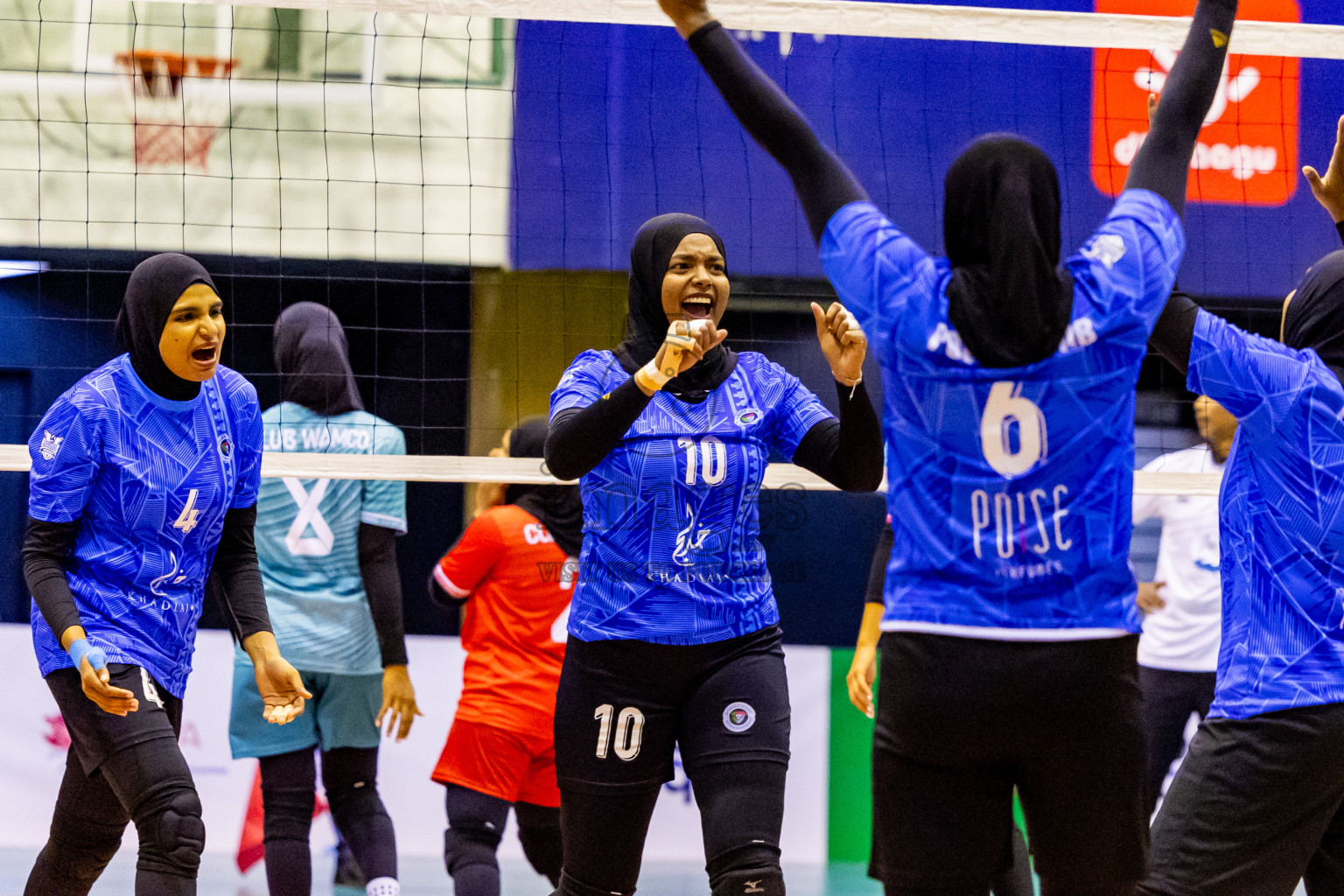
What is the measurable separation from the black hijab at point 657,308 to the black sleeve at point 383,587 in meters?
1.93

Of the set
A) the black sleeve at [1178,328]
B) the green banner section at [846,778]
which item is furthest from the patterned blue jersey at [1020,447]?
the green banner section at [846,778]

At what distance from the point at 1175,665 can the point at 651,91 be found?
4106 mm

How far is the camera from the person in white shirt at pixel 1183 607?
549 cm

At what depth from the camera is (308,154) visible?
27.2 feet

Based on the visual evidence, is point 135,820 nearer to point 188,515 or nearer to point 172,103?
point 188,515

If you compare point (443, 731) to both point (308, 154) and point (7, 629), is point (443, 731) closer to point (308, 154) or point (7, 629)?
point (7, 629)

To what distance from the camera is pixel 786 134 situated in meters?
2.30

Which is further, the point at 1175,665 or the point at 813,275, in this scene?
the point at 813,275

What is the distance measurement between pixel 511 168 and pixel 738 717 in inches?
213

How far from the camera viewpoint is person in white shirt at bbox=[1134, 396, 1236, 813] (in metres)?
5.49

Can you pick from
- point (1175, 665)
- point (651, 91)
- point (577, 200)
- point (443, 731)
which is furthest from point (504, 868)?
point (651, 91)

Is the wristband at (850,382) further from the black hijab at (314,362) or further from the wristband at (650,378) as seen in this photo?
the black hijab at (314,362)

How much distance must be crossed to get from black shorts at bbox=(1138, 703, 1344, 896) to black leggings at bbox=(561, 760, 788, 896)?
787 millimetres

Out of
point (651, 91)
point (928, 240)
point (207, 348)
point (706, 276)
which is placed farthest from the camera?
point (651, 91)
